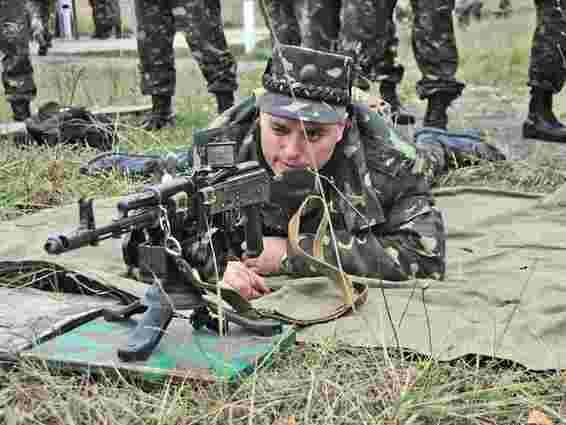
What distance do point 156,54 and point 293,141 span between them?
3.96m

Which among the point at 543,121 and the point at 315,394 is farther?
the point at 543,121

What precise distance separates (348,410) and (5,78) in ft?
16.3

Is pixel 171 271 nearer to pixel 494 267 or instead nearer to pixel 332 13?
pixel 494 267

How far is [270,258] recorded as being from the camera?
9.80 feet

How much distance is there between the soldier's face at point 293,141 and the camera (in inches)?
109

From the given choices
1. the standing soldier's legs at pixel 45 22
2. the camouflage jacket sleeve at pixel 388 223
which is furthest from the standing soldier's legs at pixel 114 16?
the camouflage jacket sleeve at pixel 388 223

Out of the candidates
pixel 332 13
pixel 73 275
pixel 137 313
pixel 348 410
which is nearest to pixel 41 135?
pixel 332 13

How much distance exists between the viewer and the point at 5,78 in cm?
628

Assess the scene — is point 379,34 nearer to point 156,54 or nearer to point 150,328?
point 156,54

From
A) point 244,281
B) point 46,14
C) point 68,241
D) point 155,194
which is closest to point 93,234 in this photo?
point 68,241

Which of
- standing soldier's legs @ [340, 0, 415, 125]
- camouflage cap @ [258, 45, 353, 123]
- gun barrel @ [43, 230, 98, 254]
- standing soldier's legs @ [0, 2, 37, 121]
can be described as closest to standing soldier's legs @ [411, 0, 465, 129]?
standing soldier's legs @ [340, 0, 415, 125]

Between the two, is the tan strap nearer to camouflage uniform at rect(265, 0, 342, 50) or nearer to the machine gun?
the machine gun

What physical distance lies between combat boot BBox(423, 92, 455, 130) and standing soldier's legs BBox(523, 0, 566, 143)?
57cm

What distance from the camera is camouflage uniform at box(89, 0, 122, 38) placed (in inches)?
749
